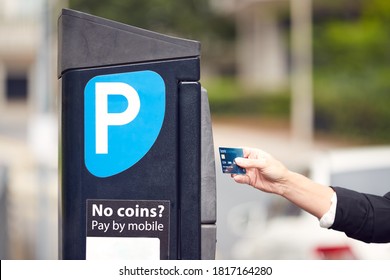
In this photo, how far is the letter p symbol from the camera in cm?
280

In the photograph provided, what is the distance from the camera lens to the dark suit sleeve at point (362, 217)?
2.95 metres

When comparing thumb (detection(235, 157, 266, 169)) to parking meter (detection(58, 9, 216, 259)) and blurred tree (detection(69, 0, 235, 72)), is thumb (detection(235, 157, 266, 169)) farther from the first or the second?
blurred tree (detection(69, 0, 235, 72))

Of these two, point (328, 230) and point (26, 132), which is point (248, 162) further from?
point (26, 132)

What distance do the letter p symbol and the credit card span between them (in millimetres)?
313

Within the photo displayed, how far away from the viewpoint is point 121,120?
9.20ft

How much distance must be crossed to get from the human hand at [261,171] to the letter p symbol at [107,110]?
0.37 meters

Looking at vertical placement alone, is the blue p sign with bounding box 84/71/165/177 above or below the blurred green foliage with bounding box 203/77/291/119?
below

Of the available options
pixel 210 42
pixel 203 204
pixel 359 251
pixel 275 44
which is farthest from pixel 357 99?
pixel 203 204

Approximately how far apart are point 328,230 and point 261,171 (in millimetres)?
3929

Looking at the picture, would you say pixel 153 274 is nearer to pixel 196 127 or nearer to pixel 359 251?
pixel 196 127

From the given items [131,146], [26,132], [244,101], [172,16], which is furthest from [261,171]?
[172,16]

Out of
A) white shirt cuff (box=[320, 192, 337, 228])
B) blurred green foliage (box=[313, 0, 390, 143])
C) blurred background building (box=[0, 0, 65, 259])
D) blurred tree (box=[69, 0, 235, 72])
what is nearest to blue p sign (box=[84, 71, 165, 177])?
white shirt cuff (box=[320, 192, 337, 228])

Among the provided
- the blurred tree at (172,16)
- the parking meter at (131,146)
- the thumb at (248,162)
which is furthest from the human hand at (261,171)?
the blurred tree at (172,16)

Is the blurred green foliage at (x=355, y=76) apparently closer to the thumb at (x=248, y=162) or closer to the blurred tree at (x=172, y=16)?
the blurred tree at (x=172, y=16)
